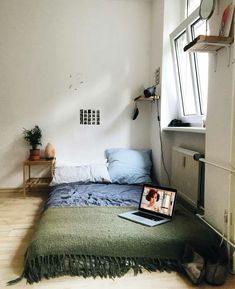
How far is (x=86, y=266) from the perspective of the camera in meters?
1.77

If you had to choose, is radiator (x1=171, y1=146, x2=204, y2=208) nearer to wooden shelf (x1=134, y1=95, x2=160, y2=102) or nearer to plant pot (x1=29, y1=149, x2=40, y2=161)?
wooden shelf (x1=134, y1=95, x2=160, y2=102)

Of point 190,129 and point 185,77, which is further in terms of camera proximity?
point 185,77

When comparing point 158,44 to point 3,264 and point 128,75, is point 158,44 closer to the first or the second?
point 128,75

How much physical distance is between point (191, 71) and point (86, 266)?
88.5 inches

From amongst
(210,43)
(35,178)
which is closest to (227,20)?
(210,43)

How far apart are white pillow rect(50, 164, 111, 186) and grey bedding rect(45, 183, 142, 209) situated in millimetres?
91

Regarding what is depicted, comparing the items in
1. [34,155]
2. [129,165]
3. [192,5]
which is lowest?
[129,165]

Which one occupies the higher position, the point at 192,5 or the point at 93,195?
the point at 192,5

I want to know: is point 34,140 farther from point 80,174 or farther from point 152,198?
point 152,198

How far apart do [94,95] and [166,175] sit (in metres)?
1.47

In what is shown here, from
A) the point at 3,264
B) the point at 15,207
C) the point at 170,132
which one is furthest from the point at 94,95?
the point at 3,264

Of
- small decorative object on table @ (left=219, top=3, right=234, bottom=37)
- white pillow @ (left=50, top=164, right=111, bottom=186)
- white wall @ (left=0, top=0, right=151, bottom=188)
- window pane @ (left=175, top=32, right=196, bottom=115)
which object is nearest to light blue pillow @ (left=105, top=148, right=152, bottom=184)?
white pillow @ (left=50, top=164, right=111, bottom=186)

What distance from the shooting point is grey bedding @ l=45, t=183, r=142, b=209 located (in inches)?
100

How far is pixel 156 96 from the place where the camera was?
132 inches
